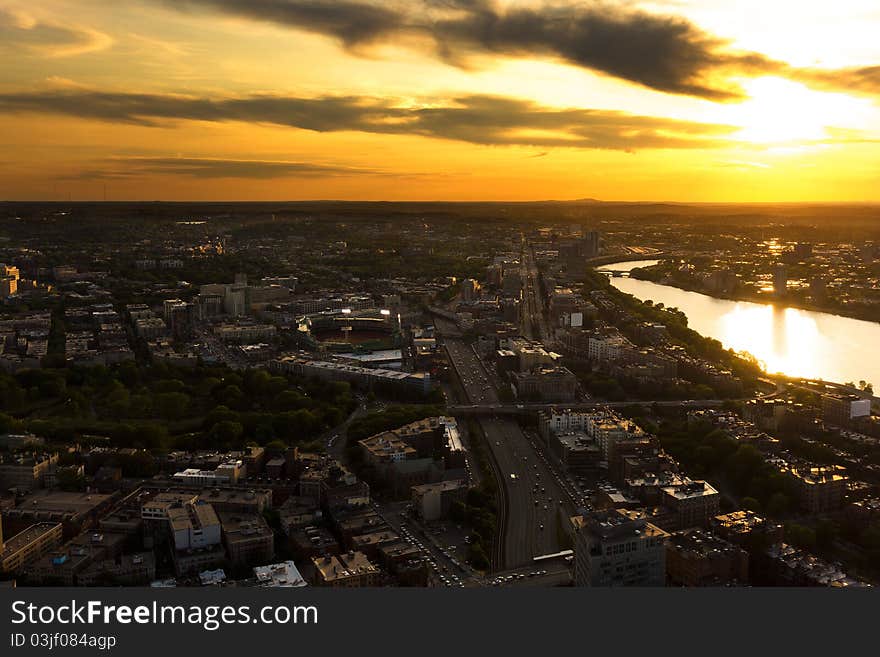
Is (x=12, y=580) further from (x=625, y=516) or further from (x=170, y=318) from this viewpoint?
(x=170, y=318)

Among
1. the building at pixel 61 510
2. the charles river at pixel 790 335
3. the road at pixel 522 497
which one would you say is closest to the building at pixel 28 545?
the building at pixel 61 510

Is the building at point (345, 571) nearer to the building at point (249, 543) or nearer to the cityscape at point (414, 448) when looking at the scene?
the cityscape at point (414, 448)

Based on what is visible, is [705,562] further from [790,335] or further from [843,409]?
[790,335]

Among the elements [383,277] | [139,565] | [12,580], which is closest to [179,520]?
[139,565]

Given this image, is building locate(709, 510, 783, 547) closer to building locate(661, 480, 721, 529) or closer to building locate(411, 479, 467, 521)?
building locate(661, 480, 721, 529)

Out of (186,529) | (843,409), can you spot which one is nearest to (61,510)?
(186,529)

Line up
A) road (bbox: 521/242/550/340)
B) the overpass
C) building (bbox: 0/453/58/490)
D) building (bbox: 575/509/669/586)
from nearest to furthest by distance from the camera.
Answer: building (bbox: 575/509/669/586) → building (bbox: 0/453/58/490) → the overpass → road (bbox: 521/242/550/340)

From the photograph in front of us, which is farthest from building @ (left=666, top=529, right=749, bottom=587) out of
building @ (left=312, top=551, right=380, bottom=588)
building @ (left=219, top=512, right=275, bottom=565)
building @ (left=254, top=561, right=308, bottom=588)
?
building @ (left=219, top=512, right=275, bottom=565)
